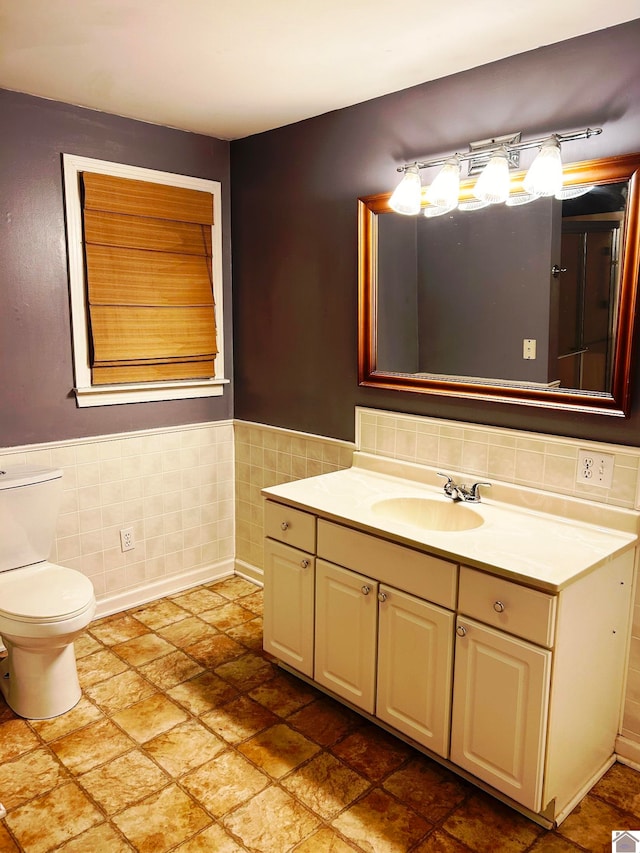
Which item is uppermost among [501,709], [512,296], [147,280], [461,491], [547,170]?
[547,170]

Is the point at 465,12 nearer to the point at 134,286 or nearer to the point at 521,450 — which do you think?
the point at 521,450

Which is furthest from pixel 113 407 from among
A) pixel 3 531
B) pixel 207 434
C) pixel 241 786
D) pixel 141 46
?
pixel 241 786

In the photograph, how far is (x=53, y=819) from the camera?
192 cm

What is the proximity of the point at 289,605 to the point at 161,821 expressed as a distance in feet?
2.73

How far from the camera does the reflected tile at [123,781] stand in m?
1.99

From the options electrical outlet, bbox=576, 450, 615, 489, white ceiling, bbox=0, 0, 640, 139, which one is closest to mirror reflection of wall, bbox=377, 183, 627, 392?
electrical outlet, bbox=576, 450, 615, 489

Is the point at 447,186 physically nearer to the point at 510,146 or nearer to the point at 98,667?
the point at 510,146

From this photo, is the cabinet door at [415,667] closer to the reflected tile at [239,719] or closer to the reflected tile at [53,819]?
the reflected tile at [239,719]

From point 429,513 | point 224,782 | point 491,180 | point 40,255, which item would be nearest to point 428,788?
point 224,782

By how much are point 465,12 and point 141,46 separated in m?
1.06

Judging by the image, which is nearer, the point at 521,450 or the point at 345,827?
the point at 345,827

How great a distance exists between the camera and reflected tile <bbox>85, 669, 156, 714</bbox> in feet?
8.16

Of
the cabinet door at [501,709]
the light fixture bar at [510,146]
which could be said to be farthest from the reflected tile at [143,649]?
the light fixture bar at [510,146]

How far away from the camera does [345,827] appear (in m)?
1.90
